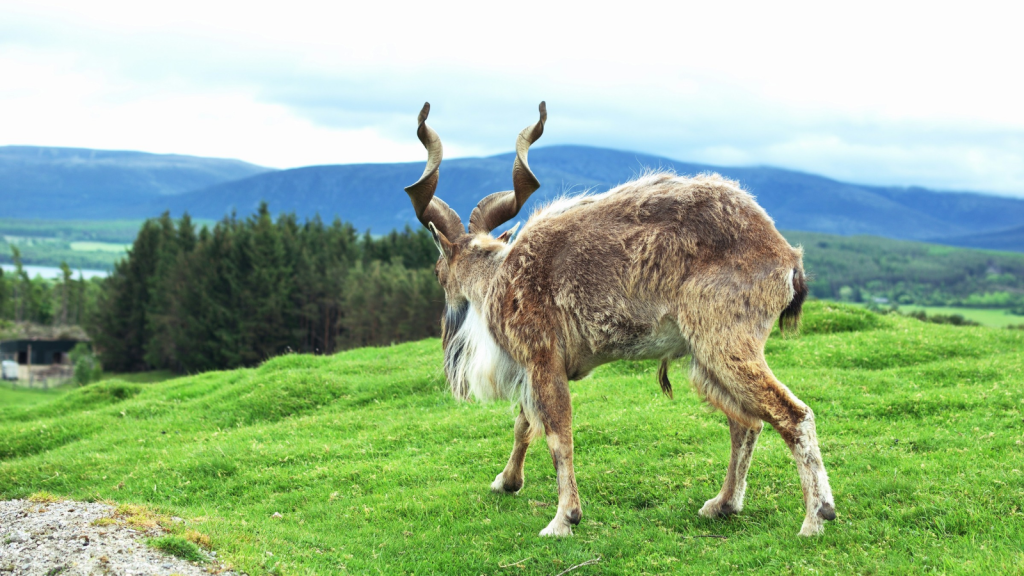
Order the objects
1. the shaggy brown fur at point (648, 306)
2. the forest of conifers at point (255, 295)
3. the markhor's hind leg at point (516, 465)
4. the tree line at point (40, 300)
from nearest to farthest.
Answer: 1. the shaggy brown fur at point (648, 306)
2. the markhor's hind leg at point (516, 465)
3. the forest of conifers at point (255, 295)
4. the tree line at point (40, 300)

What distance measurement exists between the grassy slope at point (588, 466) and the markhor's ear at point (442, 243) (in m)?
2.89

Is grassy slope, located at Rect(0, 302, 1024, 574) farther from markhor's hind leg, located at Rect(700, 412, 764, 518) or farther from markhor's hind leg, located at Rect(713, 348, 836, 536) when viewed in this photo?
markhor's hind leg, located at Rect(713, 348, 836, 536)

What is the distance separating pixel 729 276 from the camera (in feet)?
21.7

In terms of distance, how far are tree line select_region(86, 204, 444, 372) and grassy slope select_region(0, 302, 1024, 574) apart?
4598 cm

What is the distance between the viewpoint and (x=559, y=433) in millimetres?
7305

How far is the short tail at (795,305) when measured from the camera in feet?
22.3

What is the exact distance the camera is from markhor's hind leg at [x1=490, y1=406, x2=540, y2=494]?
8328 mm

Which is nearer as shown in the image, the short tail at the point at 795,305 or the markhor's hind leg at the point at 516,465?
the short tail at the point at 795,305

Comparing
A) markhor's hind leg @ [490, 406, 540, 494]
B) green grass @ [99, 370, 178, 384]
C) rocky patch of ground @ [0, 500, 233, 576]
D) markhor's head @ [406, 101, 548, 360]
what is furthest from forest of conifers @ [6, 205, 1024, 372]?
rocky patch of ground @ [0, 500, 233, 576]

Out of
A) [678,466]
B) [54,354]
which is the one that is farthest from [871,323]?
[54,354]

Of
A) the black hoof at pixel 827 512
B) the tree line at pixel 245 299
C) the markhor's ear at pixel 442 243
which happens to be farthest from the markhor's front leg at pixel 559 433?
the tree line at pixel 245 299

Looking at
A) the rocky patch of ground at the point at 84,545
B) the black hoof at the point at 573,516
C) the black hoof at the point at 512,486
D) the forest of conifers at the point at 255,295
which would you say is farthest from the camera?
the forest of conifers at the point at 255,295

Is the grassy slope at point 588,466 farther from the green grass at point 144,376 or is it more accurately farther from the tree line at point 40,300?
the tree line at point 40,300

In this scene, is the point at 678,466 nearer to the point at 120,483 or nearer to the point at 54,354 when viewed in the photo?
the point at 120,483
